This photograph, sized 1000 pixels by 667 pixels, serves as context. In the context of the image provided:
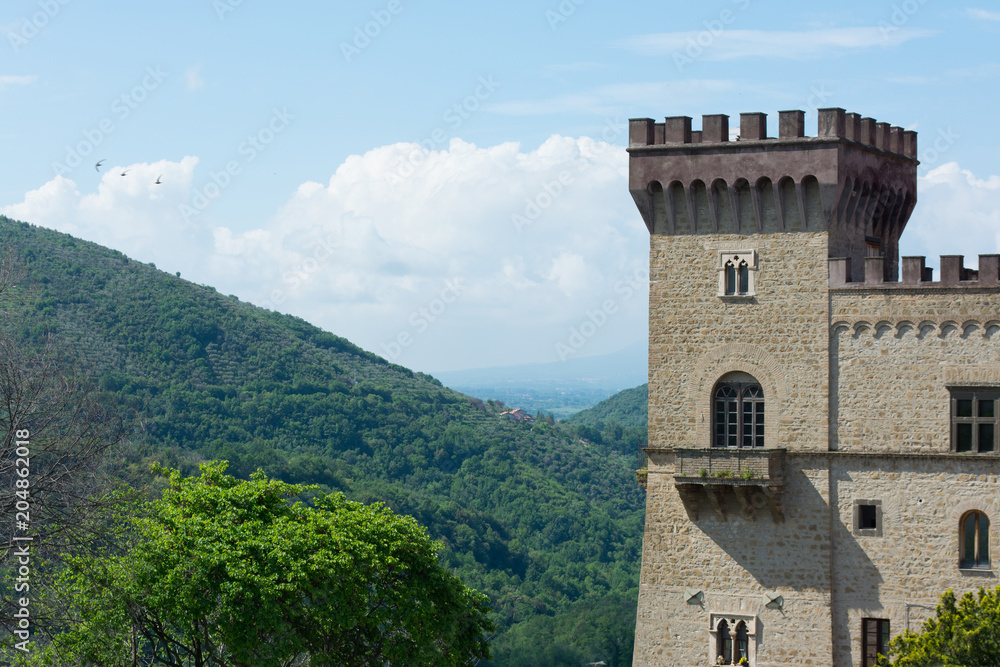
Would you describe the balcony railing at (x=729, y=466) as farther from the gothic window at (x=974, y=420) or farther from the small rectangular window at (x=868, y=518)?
the gothic window at (x=974, y=420)

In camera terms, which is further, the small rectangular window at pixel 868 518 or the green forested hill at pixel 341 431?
the green forested hill at pixel 341 431

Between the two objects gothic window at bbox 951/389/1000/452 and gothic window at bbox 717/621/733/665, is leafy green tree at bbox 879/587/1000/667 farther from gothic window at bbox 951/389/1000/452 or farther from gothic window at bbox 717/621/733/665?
gothic window at bbox 717/621/733/665

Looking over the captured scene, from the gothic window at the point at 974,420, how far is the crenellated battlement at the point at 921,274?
2659mm

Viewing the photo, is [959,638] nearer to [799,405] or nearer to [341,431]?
[799,405]

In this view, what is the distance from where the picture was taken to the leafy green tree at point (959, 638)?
26.9m

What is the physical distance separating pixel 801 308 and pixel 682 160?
488 cm

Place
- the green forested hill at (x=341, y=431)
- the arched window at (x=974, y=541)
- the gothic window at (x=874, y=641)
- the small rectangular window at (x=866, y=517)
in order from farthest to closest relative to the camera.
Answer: the green forested hill at (x=341, y=431) → the small rectangular window at (x=866, y=517) → the gothic window at (x=874, y=641) → the arched window at (x=974, y=541)

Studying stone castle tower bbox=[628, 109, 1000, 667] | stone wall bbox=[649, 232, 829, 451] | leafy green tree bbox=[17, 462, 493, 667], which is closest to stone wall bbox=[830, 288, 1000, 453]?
stone castle tower bbox=[628, 109, 1000, 667]

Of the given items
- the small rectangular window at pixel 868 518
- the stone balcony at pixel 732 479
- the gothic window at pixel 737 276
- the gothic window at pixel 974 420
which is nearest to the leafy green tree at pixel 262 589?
the stone balcony at pixel 732 479

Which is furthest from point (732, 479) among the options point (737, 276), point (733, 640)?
point (737, 276)

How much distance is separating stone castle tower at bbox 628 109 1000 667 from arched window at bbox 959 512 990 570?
0.05 meters

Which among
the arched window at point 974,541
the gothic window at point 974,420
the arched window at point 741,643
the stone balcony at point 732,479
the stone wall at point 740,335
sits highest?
the stone wall at point 740,335

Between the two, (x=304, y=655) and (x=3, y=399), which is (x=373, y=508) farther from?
(x=3, y=399)

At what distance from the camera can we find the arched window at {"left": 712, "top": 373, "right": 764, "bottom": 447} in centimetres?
3384
